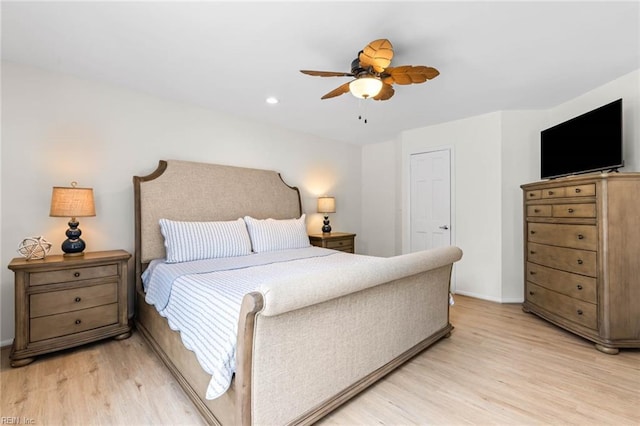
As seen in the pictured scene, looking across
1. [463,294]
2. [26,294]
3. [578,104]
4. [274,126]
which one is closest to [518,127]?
[578,104]

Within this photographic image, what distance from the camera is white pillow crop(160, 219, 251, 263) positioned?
2682 mm

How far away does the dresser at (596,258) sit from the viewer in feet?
7.59

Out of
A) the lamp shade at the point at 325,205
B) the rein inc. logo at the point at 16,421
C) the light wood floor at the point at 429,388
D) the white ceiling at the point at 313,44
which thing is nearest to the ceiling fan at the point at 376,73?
the white ceiling at the point at 313,44

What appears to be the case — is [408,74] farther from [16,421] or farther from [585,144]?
[16,421]

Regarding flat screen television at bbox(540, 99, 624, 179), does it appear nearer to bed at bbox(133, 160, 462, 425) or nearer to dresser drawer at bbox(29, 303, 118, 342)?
bed at bbox(133, 160, 462, 425)

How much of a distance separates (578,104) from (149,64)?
14.4ft

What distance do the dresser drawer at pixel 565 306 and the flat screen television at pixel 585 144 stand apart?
4.06ft

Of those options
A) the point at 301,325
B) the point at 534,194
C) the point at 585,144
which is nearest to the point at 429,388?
the point at 301,325

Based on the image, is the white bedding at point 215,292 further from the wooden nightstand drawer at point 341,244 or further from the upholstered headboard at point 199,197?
the wooden nightstand drawer at point 341,244

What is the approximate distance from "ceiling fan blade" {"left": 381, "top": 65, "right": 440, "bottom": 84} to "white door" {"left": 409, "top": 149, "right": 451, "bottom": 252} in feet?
7.64

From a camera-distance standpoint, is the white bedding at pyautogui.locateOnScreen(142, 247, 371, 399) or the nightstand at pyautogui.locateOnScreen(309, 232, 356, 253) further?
the nightstand at pyautogui.locateOnScreen(309, 232, 356, 253)

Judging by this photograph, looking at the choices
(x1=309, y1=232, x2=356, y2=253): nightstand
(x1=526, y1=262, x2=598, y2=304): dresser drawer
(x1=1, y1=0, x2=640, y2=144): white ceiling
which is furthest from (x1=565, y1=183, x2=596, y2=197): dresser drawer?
(x1=309, y1=232, x2=356, y2=253): nightstand

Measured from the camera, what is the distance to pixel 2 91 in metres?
2.33

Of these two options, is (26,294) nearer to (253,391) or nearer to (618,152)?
(253,391)
